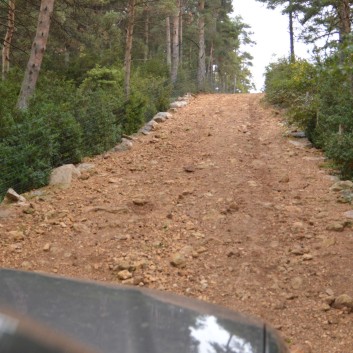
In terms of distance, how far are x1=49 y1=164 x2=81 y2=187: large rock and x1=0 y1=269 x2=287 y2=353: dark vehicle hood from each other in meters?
5.99

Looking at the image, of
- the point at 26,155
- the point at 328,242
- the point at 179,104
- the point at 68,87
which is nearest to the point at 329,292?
the point at 328,242

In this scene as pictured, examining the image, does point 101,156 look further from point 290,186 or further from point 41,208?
point 290,186

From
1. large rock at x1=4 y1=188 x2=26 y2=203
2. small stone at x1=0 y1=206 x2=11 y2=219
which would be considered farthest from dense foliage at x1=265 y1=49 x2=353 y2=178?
small stone at x1=0 y1=206 x2=11 y2=219

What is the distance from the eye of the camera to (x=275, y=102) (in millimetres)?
18875

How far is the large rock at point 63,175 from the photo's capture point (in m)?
8.34

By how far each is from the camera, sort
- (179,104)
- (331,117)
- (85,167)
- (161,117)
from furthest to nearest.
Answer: (179,104) < (161,117) < (331,117) < (85,167)

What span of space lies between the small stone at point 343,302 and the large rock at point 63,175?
5.22 meters

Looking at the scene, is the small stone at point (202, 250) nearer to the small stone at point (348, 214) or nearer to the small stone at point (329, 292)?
the small stone at point (329, 292)

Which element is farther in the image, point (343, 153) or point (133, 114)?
point (133, 114)

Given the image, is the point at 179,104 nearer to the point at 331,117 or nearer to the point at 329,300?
the point at 331,117

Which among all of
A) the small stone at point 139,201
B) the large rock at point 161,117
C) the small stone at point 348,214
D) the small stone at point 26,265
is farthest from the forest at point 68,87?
the small stone at point 348,214

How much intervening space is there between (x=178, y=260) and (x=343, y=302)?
189cm

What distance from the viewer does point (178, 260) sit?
5535mm

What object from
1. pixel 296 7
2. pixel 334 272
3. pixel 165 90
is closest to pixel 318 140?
pixel 334 272
